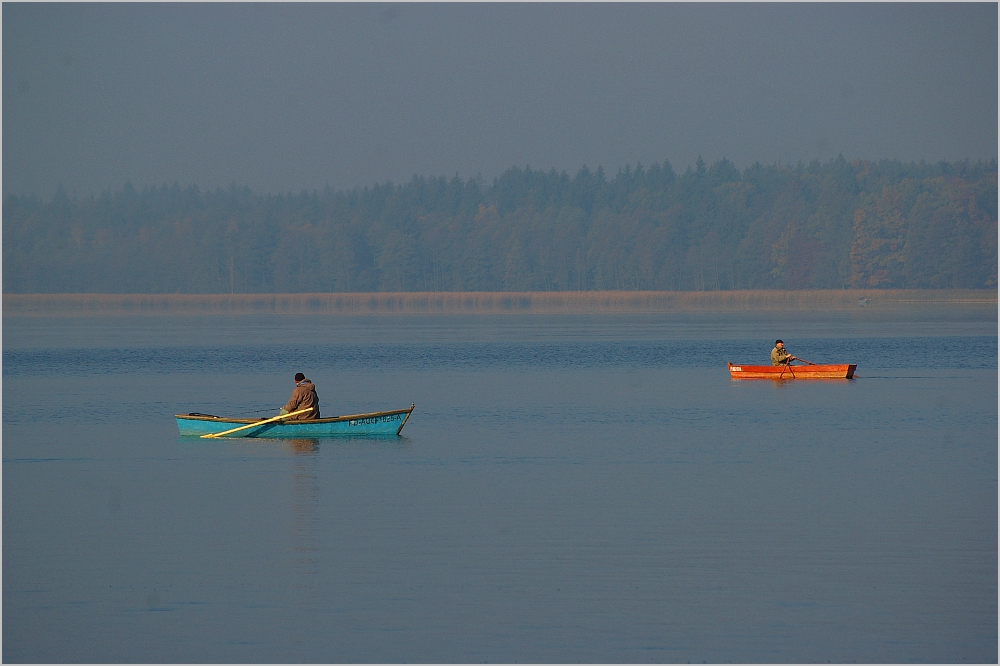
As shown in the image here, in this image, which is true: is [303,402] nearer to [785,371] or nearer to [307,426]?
[307,426]

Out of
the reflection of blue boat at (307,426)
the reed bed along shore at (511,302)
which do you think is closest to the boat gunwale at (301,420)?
the reflection of blue boat at (307,426)

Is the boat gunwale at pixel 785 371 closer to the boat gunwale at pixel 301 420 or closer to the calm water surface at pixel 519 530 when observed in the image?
the calm water surface at pixel 519 530

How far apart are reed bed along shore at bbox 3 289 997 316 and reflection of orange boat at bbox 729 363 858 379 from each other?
9003 cm

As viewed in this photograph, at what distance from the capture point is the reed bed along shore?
145750 millimetres

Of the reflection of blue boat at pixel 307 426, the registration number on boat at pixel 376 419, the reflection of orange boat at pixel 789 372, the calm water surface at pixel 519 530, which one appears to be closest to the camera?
the calm water surface at pixel 519 530

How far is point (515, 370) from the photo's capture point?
167 feet

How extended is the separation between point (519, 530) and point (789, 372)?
2755cm

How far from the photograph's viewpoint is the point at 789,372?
43.8m

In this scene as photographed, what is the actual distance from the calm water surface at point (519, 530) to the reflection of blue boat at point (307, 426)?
0.30 metres

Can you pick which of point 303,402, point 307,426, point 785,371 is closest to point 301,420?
point 307,426

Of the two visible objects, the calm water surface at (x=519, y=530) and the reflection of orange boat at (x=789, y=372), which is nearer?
the calm water surface at (x=519, y=530)

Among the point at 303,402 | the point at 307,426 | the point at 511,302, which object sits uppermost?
the point at 511,302

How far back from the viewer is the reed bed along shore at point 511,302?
5738 inches

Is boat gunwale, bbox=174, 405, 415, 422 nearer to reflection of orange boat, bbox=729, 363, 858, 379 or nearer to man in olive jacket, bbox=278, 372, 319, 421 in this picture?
man in olive jacket, bbox=278, 372, 319, 421
